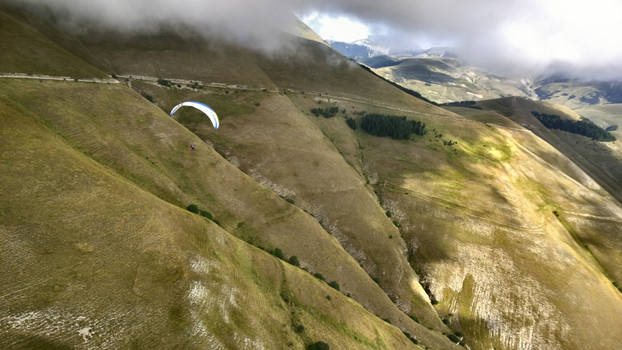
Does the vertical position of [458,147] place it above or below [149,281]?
below

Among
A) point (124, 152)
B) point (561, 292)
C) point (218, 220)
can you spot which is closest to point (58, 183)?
point (124, 152)

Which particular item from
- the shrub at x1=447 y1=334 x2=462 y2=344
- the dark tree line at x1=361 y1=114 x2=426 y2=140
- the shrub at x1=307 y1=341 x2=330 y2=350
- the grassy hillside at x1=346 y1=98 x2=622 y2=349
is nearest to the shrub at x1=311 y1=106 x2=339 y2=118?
the dark tree line at x1=361 y1=114 x2=426 y2=140

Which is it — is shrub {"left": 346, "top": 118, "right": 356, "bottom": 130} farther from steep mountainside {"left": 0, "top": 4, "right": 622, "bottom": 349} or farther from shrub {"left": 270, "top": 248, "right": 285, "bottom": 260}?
shrub {"left": 270, "top": 248, "right": 285, "bottom": 260}

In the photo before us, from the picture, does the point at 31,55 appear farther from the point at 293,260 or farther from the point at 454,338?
the point at 454,338

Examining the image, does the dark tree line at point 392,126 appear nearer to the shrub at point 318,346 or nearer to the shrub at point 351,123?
the shrub at point 351,123

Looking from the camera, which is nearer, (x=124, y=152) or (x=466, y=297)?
(x=124, y=152)

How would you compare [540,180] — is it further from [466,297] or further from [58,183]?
[58,183]
